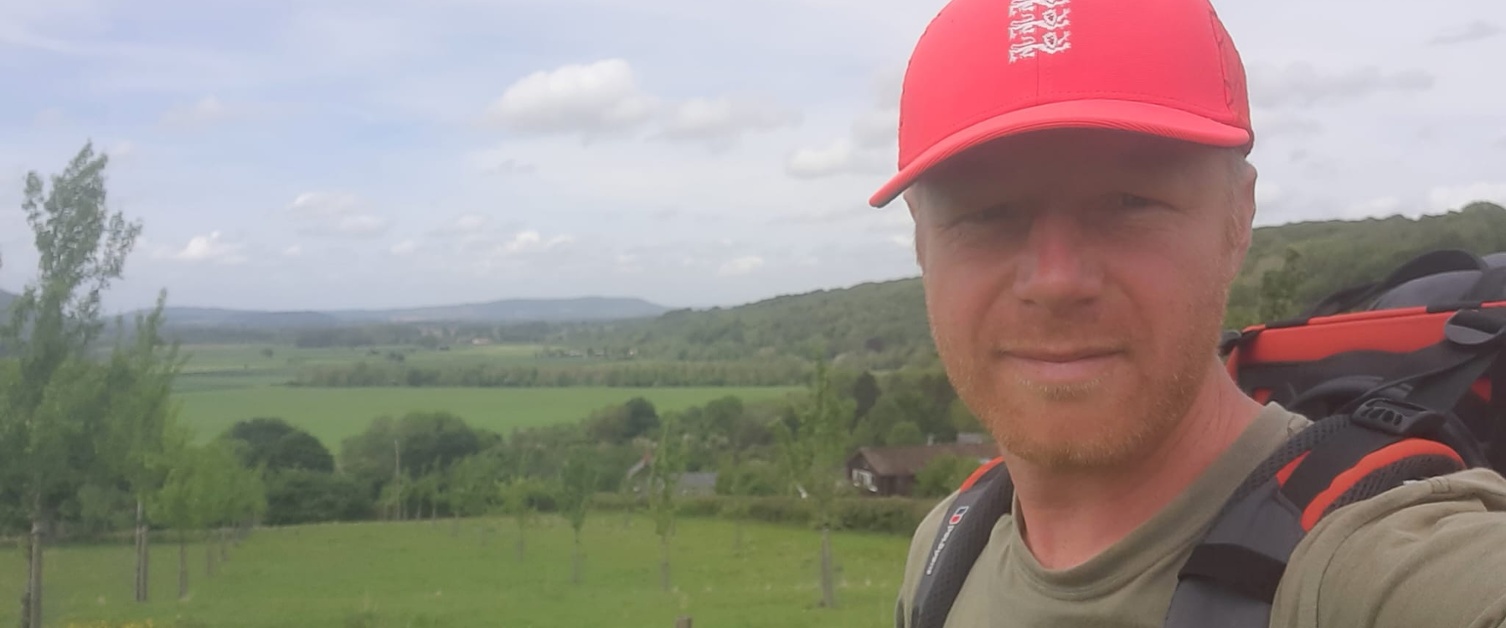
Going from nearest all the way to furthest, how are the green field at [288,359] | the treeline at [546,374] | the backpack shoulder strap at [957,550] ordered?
the backpack shoulder strap at [957,550]
the treeline at [546,374]
the green field at [288,359]

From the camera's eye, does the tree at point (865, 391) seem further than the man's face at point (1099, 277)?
Yes

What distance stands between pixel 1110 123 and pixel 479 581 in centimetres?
2979

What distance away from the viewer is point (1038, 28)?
4.22 ft

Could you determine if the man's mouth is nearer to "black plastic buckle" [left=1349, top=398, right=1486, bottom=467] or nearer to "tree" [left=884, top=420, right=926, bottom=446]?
"black plastic buckle" [left=1349, top=398, right=1486, bottom=467]

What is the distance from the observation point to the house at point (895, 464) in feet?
138

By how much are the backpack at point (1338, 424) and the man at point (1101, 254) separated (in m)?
0.10

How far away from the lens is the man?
4.15 ft

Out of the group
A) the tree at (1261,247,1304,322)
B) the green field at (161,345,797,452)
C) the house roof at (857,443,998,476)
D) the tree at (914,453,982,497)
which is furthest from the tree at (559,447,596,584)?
the green field at (161,345,797,452)

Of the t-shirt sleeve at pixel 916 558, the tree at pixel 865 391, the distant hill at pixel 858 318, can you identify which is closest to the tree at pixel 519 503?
the distant hill at pixel 858 318

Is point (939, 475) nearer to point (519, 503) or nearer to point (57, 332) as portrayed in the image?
point (519, 503)

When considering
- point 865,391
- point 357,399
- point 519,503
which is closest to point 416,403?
point 357,399

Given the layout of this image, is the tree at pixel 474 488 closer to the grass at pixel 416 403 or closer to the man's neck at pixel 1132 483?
the grass at pixel 416 403

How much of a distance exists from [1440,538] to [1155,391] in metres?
0.37

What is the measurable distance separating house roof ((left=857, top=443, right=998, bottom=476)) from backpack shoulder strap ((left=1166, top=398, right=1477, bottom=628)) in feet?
133
